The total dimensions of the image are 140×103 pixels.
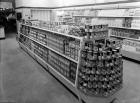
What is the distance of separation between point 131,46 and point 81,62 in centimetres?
335

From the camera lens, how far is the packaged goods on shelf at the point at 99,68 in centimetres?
233

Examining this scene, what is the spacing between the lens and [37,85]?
3.38m

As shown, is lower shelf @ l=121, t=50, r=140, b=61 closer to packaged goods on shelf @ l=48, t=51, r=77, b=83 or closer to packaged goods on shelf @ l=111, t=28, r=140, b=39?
packaged goods on shelf @ l=111, t=28, r=140, b=39

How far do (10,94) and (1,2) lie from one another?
454 inches

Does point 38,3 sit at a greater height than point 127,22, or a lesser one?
greater

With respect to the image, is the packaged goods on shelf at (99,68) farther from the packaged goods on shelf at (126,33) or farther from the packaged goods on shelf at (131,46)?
the packaged goods on shelf at (126,33)

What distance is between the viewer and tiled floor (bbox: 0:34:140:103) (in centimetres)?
284

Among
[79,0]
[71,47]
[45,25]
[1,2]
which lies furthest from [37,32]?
[1,2]

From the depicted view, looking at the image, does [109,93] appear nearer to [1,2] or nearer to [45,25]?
[45,25]

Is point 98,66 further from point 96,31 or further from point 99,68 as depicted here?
point 96,31

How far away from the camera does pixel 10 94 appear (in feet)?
9.86

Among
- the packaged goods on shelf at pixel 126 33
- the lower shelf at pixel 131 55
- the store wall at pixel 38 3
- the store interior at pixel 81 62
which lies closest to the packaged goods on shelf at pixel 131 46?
the store interior at pixel 81 62

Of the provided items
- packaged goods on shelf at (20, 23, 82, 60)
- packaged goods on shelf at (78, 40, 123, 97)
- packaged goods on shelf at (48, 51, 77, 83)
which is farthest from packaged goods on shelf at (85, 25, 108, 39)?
packaged goods on shelf at (48, 51, 77, 83)

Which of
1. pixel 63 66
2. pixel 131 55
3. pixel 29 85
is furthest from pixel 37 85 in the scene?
pixel 131 55
